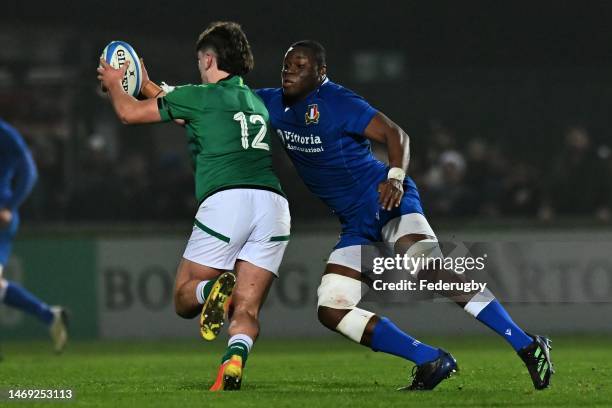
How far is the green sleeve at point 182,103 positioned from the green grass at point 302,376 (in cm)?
149

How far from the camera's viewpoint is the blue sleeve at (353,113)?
7.07 metres

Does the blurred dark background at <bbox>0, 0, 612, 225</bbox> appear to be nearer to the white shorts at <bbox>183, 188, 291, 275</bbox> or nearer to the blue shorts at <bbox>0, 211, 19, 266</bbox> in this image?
the blue shorts at <bbox>0, 211, 19, 266</bbox>

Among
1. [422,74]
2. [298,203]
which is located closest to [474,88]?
[422,74]

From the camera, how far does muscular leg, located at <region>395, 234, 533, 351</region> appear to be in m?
6.84

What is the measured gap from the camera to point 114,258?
46.4 ft

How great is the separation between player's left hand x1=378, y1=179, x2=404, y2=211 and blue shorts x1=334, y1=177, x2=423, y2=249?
33 centimetres

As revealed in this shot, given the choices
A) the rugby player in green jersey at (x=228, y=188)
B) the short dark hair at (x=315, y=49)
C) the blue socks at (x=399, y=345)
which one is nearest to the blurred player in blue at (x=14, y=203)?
the rugby player in green jersey at (x=228, y=188)

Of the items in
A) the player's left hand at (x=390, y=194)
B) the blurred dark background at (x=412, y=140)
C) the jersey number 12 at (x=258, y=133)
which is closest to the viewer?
the player's left hand at (x=390, y=194)

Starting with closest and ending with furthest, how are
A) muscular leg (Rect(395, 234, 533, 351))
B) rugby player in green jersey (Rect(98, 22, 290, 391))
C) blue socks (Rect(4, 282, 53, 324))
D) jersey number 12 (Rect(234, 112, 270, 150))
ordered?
muscular leg (Rect(395, 234, 533, 351)), rugby player in green jersey (Rect(98, 22, 290, 391)), jersey number 12 (Rect(234, 112, 270, 150)), blue socks (Rect(4, 282, 53, 324))

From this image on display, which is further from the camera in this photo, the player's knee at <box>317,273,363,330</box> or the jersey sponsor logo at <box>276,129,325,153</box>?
the jersey sponsor logo at <box>276,129,325,153</box>

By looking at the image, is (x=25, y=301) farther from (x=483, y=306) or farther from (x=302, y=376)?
(x=483, y=306)

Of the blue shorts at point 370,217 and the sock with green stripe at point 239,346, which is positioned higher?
the blue shorts at point 370,217

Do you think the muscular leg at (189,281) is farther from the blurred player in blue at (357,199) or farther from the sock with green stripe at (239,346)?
the blurred player in blue at (357,199)

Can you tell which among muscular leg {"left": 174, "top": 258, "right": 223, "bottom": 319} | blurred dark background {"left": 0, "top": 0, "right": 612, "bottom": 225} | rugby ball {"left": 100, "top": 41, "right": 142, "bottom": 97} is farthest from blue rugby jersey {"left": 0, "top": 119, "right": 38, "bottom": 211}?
muscular leg {"left": 174, "top": 258, "right": 223, "bottom": 319}
